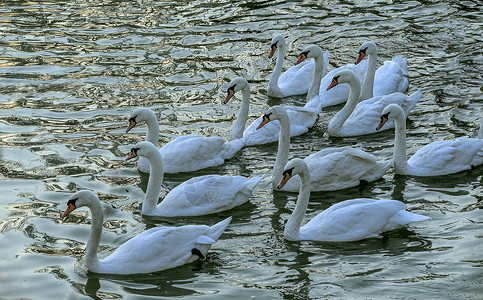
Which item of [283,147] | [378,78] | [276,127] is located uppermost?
[378,78]

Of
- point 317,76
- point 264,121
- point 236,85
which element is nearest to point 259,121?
point 236,85

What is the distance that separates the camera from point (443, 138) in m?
12.9

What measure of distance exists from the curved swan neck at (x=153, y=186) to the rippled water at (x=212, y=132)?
0.18 meters

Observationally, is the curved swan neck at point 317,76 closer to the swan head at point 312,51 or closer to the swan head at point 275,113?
the swan head at point 312,51

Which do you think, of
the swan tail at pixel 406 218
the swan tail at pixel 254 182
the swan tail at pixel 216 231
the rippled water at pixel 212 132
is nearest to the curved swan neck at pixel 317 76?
the rippled water at pixel 212 132

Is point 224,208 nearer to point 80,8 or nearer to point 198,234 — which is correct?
point 198,234

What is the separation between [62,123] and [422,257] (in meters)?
6.90

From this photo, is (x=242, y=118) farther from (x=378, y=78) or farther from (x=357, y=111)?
(x=378, y=78)

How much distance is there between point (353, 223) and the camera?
32.7 ft

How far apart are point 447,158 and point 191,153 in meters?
3.46

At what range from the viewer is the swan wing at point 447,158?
11688 mm

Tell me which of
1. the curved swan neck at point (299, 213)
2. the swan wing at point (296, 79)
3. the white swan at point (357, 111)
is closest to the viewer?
the curved swan neck at point (299, 213)

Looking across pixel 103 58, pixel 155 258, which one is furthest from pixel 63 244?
pixel 103 58

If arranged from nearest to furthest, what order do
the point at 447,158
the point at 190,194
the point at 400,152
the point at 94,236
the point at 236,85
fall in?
the point at 94,236, the point at 190,194, the point at 447,158, the point at 400,152, the point at 236,85
